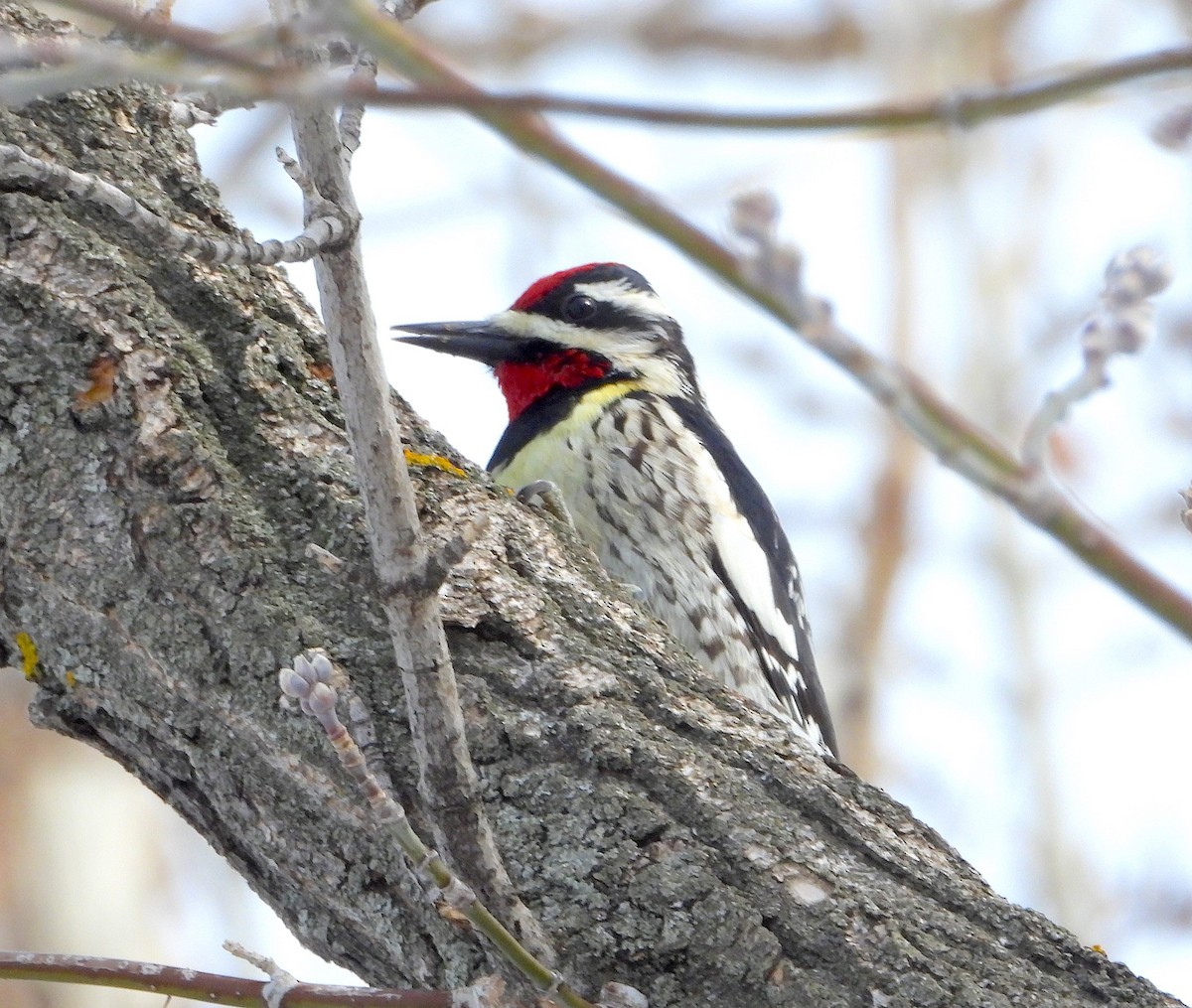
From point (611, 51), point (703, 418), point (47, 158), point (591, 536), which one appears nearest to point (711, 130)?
point (47, 158)

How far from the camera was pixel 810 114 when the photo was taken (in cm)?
104

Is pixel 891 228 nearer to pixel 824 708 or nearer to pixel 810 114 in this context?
pixel 824 708

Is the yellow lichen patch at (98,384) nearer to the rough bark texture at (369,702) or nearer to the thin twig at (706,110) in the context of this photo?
the rough bark texture at (369,702)

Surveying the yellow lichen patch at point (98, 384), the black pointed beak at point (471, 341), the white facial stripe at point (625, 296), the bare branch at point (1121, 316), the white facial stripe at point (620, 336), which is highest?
the white facial stripe at point (625, 296)

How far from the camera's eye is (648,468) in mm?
3447

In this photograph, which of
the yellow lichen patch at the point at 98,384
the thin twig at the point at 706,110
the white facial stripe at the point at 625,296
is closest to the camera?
the thin twig at the point at 706,110

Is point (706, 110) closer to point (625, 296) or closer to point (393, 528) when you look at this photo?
point (393, 528)

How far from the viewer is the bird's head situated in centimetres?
393

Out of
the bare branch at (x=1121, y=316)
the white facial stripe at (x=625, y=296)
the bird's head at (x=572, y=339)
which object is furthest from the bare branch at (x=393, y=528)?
the white facial stripe at (x=625, y=296)

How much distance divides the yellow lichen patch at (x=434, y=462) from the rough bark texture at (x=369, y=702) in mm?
133

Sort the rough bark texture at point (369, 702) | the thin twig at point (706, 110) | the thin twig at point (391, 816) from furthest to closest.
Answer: the rough bark texture at point (369, 702) < the thin twig at point (391, 816) < the thin twig at point (706, 110)

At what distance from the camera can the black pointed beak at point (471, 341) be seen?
3881 millimetres

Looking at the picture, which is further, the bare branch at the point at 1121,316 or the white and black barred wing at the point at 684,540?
the white and black barred wing at the point at 684,540

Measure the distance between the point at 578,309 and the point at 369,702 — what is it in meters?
2.15
